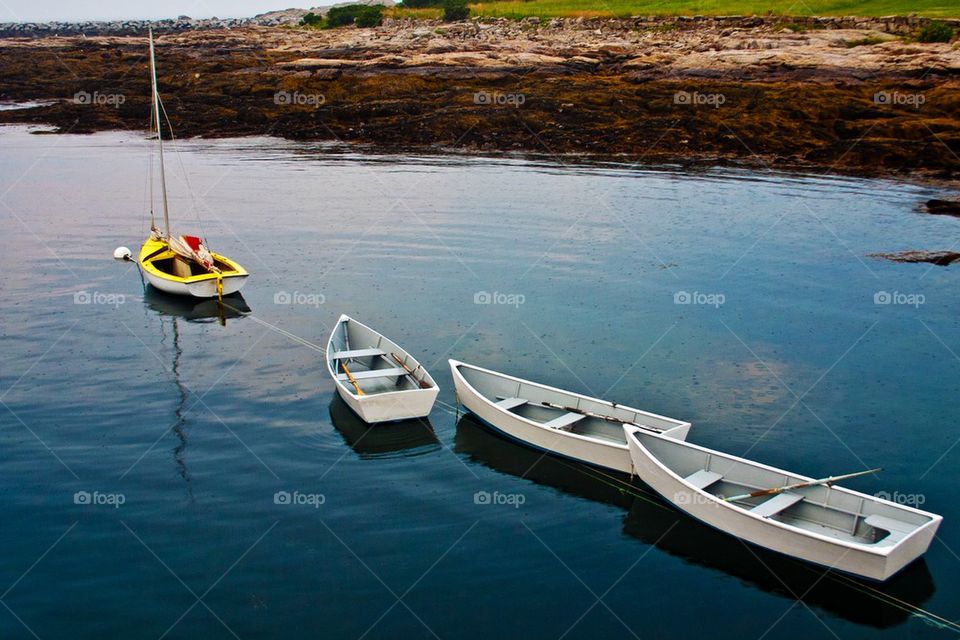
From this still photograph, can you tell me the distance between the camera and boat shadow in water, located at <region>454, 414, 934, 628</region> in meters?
16.2

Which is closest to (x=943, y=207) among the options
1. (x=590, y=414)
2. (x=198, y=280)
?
(x=590, y=414)

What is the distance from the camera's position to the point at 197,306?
31.8 meters

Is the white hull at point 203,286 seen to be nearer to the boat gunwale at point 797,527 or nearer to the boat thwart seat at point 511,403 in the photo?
the boat thwart seat at point 511,403

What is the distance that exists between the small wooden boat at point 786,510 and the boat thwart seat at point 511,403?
3753 mm

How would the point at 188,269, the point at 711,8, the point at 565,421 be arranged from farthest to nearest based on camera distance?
the point at 711,8
the point at 188,269
the point at 565,421

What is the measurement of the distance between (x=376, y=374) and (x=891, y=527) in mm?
12921

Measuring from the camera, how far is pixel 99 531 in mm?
17609

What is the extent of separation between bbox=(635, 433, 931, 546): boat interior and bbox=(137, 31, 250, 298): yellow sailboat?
687 inches

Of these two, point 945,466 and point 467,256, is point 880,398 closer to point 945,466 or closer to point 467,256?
point 945,466

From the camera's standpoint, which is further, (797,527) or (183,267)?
(183,267)

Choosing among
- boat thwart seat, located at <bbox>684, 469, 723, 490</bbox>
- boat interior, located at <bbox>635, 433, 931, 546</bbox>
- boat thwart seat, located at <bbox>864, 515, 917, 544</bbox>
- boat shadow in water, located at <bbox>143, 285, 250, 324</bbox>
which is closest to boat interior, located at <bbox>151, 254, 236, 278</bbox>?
boat shadow in water, located at <bbox>143, 285, 250, 324</bbox>

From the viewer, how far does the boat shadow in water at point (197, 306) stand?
3064cm

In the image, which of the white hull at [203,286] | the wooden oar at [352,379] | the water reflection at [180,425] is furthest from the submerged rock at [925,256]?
the water reflection at [180,425]

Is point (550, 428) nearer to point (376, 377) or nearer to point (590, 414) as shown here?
point (590, 414)
